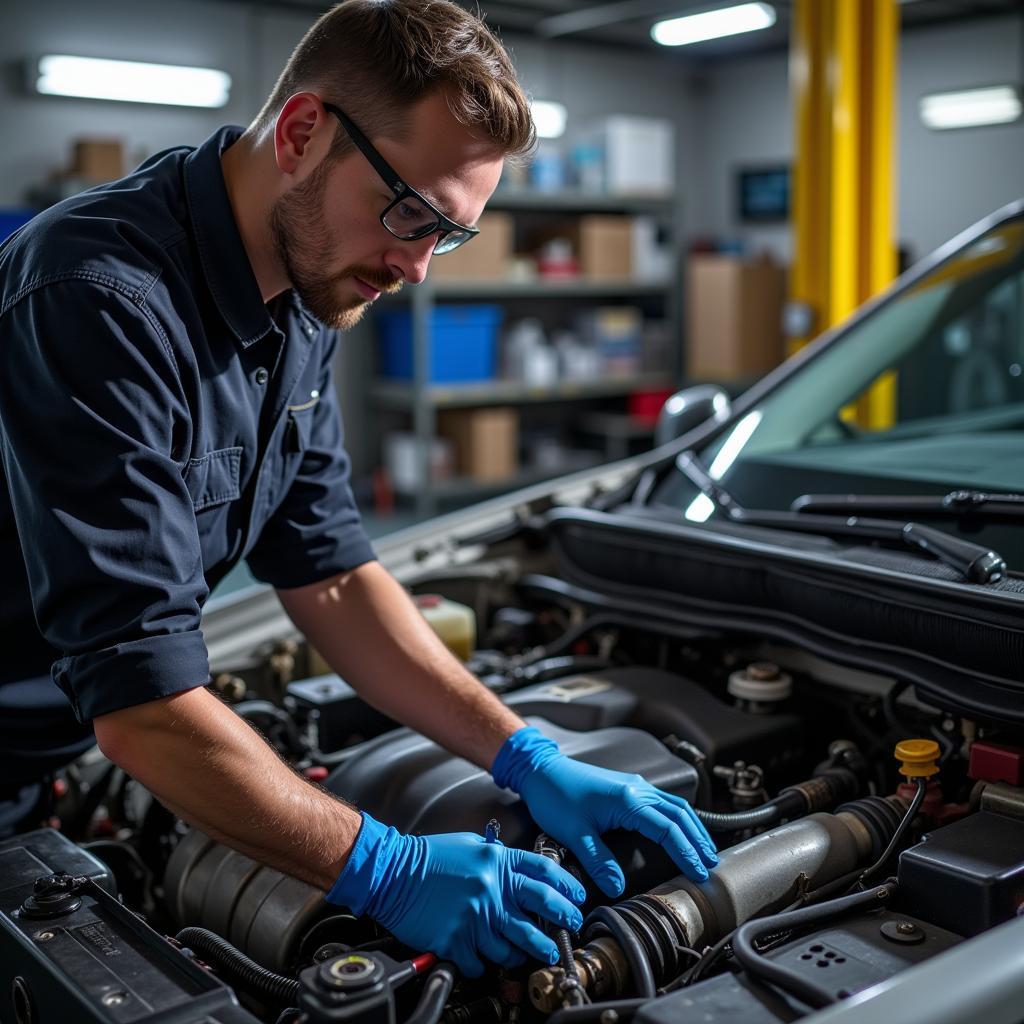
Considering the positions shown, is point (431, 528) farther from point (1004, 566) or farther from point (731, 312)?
point (731, 312)

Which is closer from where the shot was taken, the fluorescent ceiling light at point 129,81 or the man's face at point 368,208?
the man's face at point 368,208

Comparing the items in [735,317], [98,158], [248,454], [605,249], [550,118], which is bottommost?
[248,454]

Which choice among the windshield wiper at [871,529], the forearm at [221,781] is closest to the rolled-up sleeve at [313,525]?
the forearm at [221,781]

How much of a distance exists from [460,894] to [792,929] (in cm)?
37

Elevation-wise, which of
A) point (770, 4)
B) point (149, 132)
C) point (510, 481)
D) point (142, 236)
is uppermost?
point (770, 4)

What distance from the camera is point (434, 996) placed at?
1.16 metres

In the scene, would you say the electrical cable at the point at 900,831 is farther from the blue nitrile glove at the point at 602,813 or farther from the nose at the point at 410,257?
the nose at the point at 410,257

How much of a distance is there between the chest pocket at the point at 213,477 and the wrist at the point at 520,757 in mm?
500

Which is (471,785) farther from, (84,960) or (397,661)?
(84,960)

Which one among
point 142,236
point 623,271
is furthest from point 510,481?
point 142,236

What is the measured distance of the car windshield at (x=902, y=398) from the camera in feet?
6.88

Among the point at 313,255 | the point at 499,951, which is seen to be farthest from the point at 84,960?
the point at 313,255

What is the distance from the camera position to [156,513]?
4.17ft

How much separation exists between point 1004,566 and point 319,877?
3.19ft
